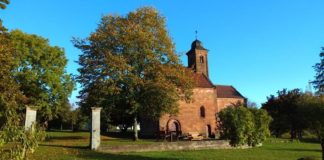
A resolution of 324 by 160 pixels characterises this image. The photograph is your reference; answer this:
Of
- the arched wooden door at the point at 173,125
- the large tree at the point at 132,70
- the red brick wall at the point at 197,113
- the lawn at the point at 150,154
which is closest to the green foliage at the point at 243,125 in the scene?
the lawn at the point at 150,154

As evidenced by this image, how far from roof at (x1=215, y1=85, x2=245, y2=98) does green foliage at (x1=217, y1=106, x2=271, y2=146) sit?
111ft

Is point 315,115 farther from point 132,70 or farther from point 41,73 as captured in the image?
point 41,73

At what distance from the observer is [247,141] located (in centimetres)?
2841

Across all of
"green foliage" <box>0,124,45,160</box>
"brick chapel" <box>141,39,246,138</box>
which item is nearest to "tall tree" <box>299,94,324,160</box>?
"green foliage" <box>0,124,45,160</box>

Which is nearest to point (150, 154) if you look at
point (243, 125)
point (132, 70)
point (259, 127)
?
point (243, 125)

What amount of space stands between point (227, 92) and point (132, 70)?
34.0 m

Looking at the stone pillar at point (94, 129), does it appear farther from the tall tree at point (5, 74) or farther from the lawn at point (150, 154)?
the tall tree at point (5, 74)

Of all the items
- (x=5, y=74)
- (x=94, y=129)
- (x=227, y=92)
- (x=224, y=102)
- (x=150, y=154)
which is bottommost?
(x=150, y=154)

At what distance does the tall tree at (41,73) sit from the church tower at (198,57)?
73.2 feet

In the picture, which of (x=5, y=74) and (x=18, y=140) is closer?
(x=18, y=140)

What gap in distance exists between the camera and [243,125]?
2752 cm

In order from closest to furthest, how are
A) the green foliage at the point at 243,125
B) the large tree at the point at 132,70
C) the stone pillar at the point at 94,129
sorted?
the stone pillar at the point at 94,129 → the green foliage at the point at 243,125 → the large tree at the point at 132,70

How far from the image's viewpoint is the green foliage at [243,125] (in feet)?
90.7

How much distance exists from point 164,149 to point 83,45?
51.1 ft
